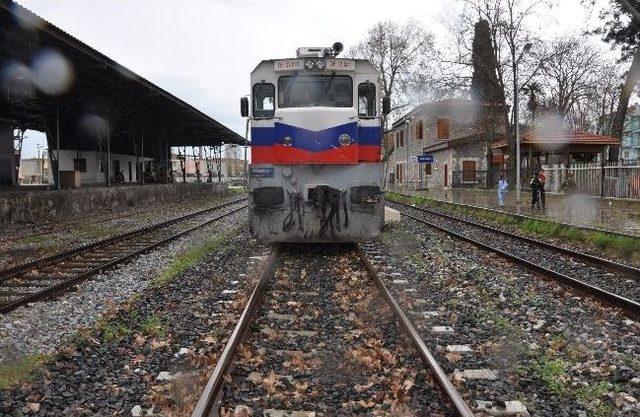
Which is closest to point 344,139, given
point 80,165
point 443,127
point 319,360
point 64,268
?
point 64,268

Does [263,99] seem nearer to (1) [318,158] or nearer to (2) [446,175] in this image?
(1) [318,158]

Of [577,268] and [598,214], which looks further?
[598,214]

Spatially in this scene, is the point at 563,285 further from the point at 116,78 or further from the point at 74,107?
the point at 74,107

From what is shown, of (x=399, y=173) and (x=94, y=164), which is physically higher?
(x=94, y=164)

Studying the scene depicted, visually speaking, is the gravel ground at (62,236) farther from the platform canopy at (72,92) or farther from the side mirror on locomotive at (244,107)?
the side mirror on locomotive at (244,107)

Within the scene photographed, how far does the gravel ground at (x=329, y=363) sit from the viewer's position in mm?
4055

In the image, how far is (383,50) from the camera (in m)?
56.6

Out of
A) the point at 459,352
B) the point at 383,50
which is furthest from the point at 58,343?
the point at 383,50

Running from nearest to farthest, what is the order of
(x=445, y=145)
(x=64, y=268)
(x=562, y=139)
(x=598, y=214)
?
(x=64, y=268)
(x=598, y=214)
(x=562, y=139)
(x=445, y=145)

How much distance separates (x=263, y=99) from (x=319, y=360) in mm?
6871

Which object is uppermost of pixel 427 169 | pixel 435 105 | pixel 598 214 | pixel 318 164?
pixel 435 105

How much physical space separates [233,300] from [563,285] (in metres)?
4.76

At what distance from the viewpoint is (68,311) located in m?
6.83

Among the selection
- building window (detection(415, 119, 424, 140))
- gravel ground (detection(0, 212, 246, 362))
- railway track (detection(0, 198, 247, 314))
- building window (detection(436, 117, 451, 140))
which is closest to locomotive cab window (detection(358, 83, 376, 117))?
gravel ground (detection(0, 212, 246, 362))
